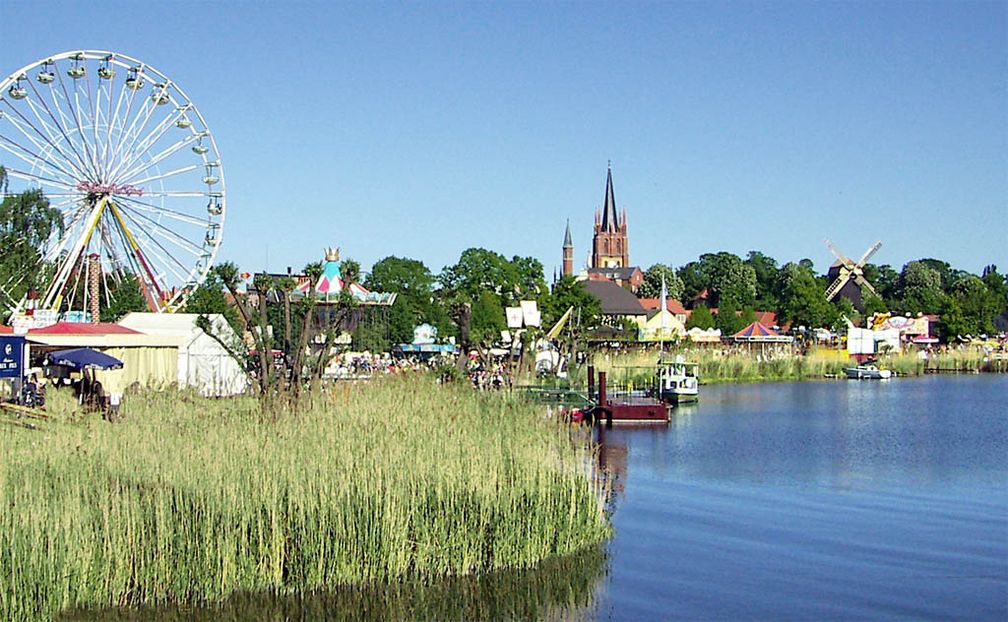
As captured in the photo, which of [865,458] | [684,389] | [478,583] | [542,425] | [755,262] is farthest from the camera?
[755,262]

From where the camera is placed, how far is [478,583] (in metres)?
15.5

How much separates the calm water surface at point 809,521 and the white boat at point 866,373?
32.4 meters

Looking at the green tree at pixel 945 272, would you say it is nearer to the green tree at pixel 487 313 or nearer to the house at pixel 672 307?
the house at pixel 672 307

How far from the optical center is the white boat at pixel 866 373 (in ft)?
242

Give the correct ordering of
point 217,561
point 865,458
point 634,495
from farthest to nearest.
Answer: point 865,458, point 634,495, point 217,561

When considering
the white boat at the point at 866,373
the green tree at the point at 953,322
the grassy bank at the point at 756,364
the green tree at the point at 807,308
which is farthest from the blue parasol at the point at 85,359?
the green tree at the point at 953,322

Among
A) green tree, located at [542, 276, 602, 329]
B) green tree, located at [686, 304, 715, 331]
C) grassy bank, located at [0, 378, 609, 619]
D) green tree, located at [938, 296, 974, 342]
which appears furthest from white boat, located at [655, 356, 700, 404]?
green tree, located at [938, 296, 974, 342]

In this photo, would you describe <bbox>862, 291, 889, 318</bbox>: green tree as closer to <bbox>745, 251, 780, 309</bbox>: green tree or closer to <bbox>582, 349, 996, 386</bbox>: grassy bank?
<bbox>745, 251, 780, 309</bbox>: green tree

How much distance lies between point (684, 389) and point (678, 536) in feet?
102

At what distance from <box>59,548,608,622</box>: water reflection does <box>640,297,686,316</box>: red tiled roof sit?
345ft

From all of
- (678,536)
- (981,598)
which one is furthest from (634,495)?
(981,598)

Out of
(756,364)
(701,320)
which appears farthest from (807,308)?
(756,364)

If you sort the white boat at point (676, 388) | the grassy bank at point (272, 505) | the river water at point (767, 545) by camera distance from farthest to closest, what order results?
1. the white boat at point (676, 388)
2. the river water at point (767, 545)
3. the grassy bank at point (272, 505)

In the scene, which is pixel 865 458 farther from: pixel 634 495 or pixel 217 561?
pixel 217 561
